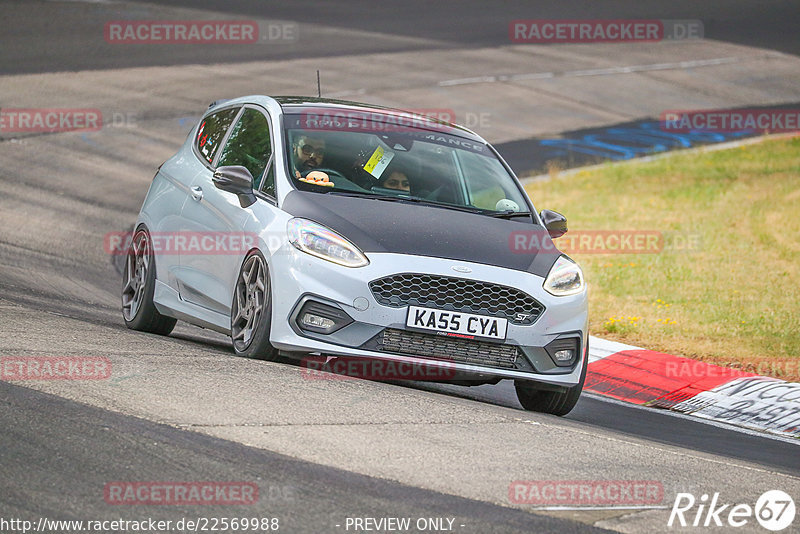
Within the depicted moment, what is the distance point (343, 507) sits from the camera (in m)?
5.45

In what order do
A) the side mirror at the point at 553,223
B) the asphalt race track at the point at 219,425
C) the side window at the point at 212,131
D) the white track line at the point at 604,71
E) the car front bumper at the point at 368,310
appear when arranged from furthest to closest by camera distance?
the white track line at the point at 604,71, the side window at the point at 212,131, the side mirror at the point at 553,223, the car front bumper at the point at 368,310, the asphalt race track at the point at 219,425

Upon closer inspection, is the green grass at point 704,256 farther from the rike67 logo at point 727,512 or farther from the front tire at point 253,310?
the rike67 logo at point 727,512

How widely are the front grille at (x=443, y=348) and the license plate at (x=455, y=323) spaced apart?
0.20 feet

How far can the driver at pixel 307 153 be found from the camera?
29.5 feet

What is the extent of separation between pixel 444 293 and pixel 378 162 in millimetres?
1580

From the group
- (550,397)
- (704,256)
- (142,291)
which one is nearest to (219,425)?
(550,397)

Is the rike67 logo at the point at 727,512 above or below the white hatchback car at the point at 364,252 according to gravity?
below

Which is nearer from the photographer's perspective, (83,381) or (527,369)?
(83,381)

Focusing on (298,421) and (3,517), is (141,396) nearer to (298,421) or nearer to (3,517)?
(298,421)

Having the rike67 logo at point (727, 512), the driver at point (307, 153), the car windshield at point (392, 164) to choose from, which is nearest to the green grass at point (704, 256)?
the car windshield at point (392, 164)

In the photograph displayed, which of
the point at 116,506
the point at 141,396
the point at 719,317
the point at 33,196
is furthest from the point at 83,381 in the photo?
the point at 33,196

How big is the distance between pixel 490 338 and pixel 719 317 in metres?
5.49

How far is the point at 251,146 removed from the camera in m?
9.48

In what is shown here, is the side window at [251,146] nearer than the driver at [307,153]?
No
